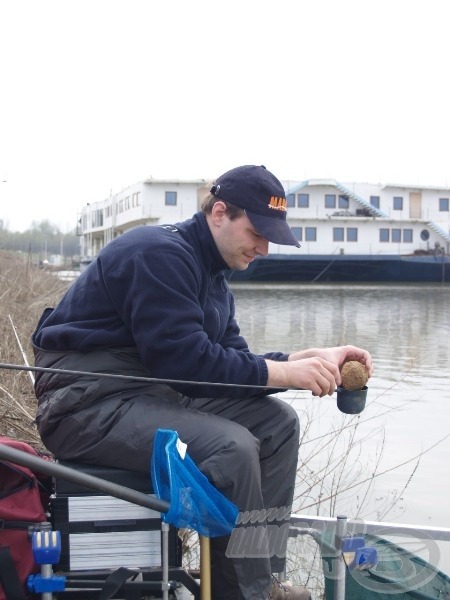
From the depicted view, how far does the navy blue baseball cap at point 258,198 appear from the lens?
2793 millimetres

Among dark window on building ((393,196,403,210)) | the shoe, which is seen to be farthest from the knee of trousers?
dark window on building ((393,196,403,210))

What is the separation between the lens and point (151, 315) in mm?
2488

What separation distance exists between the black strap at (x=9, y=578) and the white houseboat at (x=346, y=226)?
4002cm

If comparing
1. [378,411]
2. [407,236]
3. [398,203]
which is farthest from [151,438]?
[398,203]

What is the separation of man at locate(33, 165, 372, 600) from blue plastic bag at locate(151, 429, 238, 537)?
0.18 ft

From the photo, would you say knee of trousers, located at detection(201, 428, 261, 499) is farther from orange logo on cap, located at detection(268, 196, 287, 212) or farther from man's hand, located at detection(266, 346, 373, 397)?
orange logo on cap, located at detection(268, 196, 287, 212)

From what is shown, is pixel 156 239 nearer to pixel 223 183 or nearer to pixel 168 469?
pixel 223 183

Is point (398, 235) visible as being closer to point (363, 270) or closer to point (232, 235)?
point (363, 270)

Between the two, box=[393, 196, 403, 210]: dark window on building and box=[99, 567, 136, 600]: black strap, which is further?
box=[393, 196, 403, 210]: dark window on building

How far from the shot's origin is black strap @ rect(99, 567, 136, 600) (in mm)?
2352

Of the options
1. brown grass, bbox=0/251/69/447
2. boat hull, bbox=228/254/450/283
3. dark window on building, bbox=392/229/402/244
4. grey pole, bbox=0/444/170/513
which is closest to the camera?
grey pole, bbox=0/444/170/513

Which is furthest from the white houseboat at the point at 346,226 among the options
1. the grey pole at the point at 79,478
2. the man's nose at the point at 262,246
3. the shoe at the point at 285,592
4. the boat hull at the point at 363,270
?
the grey pole at the point at 79,478

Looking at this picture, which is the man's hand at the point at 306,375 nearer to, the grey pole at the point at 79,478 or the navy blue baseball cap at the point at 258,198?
the navy blue baseball cap at the point at 258,198

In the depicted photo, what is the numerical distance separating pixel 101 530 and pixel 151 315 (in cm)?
65
